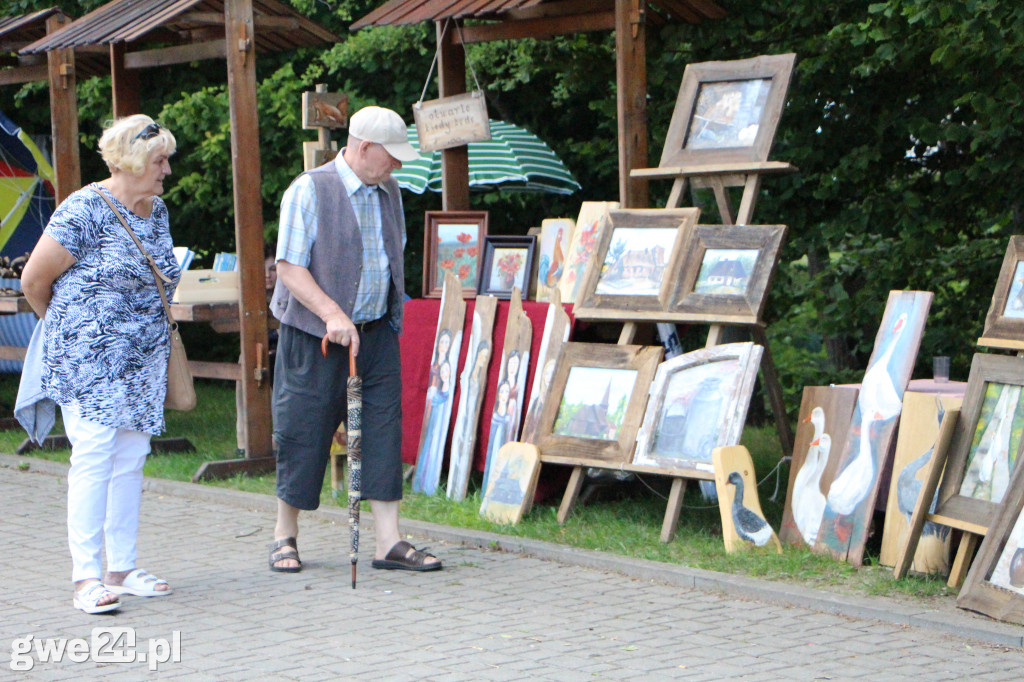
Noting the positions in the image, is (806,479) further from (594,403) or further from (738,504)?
(594,403)

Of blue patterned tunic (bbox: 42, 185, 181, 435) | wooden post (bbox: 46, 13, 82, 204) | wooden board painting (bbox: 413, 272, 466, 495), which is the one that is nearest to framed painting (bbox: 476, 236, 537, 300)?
wooden board painting (bbox: 413, 272, 466, 495)

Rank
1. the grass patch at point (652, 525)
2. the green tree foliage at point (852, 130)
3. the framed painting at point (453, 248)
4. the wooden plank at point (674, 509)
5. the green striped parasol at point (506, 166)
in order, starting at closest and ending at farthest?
the grass patch at point (652, 525), the wooden plank at point (674, 509), the green tree foliage at point (852, 130), the framed painting at point (453, 248), the green striped parasol at point (506, 166)

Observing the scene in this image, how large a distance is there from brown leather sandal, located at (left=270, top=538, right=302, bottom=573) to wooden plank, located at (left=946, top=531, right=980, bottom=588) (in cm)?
258

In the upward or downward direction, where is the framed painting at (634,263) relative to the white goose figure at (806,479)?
upward

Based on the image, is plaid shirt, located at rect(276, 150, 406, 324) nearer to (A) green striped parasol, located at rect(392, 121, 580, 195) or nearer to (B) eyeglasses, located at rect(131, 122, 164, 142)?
(B) eyeglasses, located at rect(131, 122, 164, 142)

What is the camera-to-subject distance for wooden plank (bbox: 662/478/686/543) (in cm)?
543

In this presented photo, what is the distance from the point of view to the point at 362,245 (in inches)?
200

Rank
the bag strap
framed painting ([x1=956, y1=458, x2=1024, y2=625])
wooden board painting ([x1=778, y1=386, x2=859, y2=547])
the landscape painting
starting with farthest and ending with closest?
1. the landscape painting
2. wooden board painting ([x1=778, y1=386, x2=859, y2=547])
3. the bag strap
4. framed painting ([x1=956, y1=458, x2=1024, y2=625])

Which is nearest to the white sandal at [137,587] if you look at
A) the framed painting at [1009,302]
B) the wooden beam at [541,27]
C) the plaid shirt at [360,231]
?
the plaid shirt at [360,231]

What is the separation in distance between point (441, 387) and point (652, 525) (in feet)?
4.64

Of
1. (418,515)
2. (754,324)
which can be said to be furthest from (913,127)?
(418,515)

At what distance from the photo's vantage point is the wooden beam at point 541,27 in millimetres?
6551

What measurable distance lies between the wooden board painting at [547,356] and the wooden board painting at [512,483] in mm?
145

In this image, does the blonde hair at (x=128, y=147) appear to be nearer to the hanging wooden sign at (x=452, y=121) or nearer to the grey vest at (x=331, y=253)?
the grey vest at (x=331, y=253)
